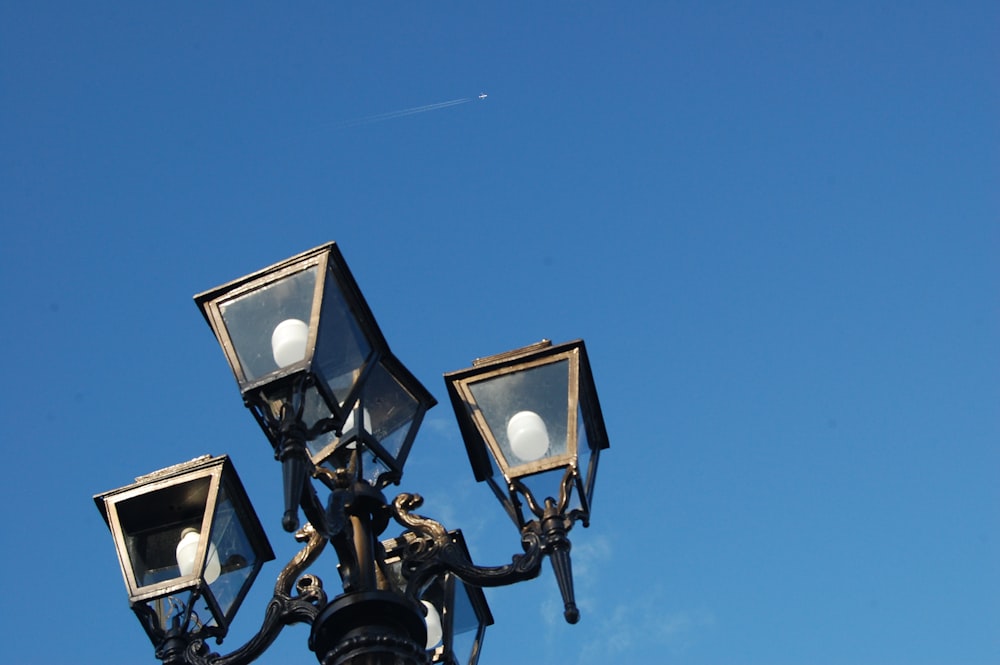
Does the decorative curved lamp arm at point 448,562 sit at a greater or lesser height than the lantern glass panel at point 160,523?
lesser

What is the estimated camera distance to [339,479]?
4.98m

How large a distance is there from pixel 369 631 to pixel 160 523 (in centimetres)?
139

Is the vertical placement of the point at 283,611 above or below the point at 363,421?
below

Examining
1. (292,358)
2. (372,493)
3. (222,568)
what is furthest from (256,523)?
(292,358)

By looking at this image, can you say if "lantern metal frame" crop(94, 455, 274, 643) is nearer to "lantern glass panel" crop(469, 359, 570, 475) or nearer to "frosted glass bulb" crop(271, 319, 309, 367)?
"frosted glass bulb" crop(271, 319, 309, 367)

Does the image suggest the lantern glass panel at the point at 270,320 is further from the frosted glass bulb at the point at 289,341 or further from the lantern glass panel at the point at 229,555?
the lantern glass panel at the point at 229,555

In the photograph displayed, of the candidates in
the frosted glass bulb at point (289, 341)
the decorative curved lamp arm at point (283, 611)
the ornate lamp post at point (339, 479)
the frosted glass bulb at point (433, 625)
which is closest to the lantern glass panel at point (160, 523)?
the ornate lamp post at point (339, 479)

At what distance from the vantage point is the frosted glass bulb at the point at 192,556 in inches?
200

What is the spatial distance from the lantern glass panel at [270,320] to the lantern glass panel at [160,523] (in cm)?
81

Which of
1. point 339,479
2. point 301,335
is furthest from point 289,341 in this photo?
point 339,479

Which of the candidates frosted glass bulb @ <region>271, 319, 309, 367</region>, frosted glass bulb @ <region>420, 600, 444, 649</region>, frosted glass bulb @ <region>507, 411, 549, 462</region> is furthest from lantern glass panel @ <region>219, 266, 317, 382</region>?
frosted glass bulb @ <region>420, 600, 444, 649</region>

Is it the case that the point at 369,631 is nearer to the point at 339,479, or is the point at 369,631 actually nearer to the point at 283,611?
the point at 283,611

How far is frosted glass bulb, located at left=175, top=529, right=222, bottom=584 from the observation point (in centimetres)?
509

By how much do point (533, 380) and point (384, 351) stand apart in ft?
2.03
